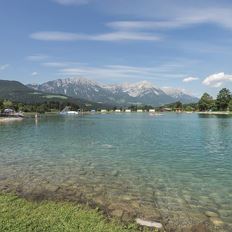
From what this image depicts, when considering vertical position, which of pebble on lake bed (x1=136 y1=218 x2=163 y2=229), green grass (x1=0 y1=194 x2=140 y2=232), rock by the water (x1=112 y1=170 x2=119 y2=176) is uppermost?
green grass (x1=0 y1=194 x2=140 y2=232)

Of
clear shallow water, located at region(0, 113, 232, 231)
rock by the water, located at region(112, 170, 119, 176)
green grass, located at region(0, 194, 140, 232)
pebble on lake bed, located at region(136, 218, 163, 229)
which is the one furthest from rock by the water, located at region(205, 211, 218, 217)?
rock by the water, located at region(112, 170, 119, 176)

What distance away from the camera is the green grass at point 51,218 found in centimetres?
1489

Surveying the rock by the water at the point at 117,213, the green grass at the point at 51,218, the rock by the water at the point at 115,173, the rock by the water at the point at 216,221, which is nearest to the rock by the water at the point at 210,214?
the rock by the water at the point at 216,221

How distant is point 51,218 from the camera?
1616 cm

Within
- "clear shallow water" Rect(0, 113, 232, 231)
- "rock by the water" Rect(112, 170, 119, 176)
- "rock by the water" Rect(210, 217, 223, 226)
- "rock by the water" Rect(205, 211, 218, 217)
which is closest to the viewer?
"rock by the water" Rect(210, 217, 223, 226)

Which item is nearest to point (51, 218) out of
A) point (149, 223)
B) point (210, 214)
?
point (149, 223)

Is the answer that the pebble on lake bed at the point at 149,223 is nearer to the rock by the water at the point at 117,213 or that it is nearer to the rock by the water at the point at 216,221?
the rock by the water at the point at 117,213

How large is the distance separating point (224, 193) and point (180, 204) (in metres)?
4.72

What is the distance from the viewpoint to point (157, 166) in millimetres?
34344

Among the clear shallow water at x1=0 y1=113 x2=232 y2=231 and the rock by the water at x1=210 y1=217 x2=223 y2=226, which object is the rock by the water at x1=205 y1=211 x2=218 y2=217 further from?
the rock by the water at x1=210 y1=217 x2=223 y2=226

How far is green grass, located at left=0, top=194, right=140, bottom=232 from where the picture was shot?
14891 mm

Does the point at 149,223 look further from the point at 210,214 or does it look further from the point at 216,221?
the point at 210,214

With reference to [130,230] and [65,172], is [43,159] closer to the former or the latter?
[65,172]

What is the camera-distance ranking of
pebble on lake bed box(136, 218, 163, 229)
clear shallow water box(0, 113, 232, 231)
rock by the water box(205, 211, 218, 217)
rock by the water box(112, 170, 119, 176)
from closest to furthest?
pebble on lake bed box(136, 218, 163, 229) → rock by the water box(205, 211, 218, 217) → clear shallow water box(0, 113, 232, 231) → rock by the water box(112, 170, 119, 176)
